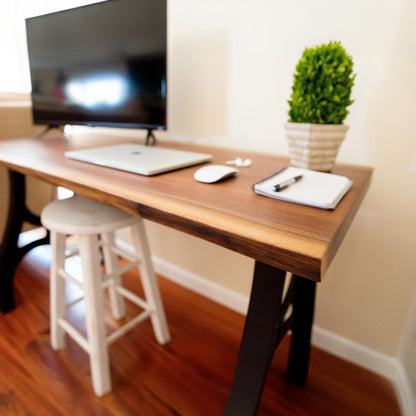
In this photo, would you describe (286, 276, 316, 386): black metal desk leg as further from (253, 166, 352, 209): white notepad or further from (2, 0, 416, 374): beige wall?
(253, 166, 352, 209): white notepad

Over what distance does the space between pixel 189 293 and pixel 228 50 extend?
119cm

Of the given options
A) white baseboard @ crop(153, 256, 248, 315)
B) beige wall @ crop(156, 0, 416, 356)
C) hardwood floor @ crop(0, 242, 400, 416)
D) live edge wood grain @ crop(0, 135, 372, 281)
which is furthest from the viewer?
white baseboard @ crop(153, 256, 248, 315)

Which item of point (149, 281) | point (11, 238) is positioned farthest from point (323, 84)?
point (11, 238)

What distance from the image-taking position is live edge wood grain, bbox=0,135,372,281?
1.29 feet

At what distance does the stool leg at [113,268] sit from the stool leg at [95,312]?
9.0 inches

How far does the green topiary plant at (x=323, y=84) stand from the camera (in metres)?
0.69

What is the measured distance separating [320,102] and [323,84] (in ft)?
0.14

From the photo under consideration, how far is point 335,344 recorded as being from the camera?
1.20 metres

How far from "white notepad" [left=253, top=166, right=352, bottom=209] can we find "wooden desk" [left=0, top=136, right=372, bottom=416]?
0.6 inches

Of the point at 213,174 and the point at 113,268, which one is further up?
the point at 213,174

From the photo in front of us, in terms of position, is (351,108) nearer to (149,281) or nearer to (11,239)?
(149,281)

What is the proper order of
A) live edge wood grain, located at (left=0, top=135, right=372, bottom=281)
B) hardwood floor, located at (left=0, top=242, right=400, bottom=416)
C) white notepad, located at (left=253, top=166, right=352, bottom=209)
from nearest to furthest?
live edge wood grain, located at (left=0, top=135, right=372, bottom=281) → white notepad, located at (left=253, top=166, right=352, bottom=209) → hardwood floor, located at (left=0, top=242, right=400, bottom=416)

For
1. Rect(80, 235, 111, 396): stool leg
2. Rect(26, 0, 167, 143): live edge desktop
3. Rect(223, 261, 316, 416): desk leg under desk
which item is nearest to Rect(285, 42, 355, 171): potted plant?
Rect(223, 261, 316, 416): desk leg under desk

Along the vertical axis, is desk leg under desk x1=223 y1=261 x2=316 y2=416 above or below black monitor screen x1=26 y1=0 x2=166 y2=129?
below
